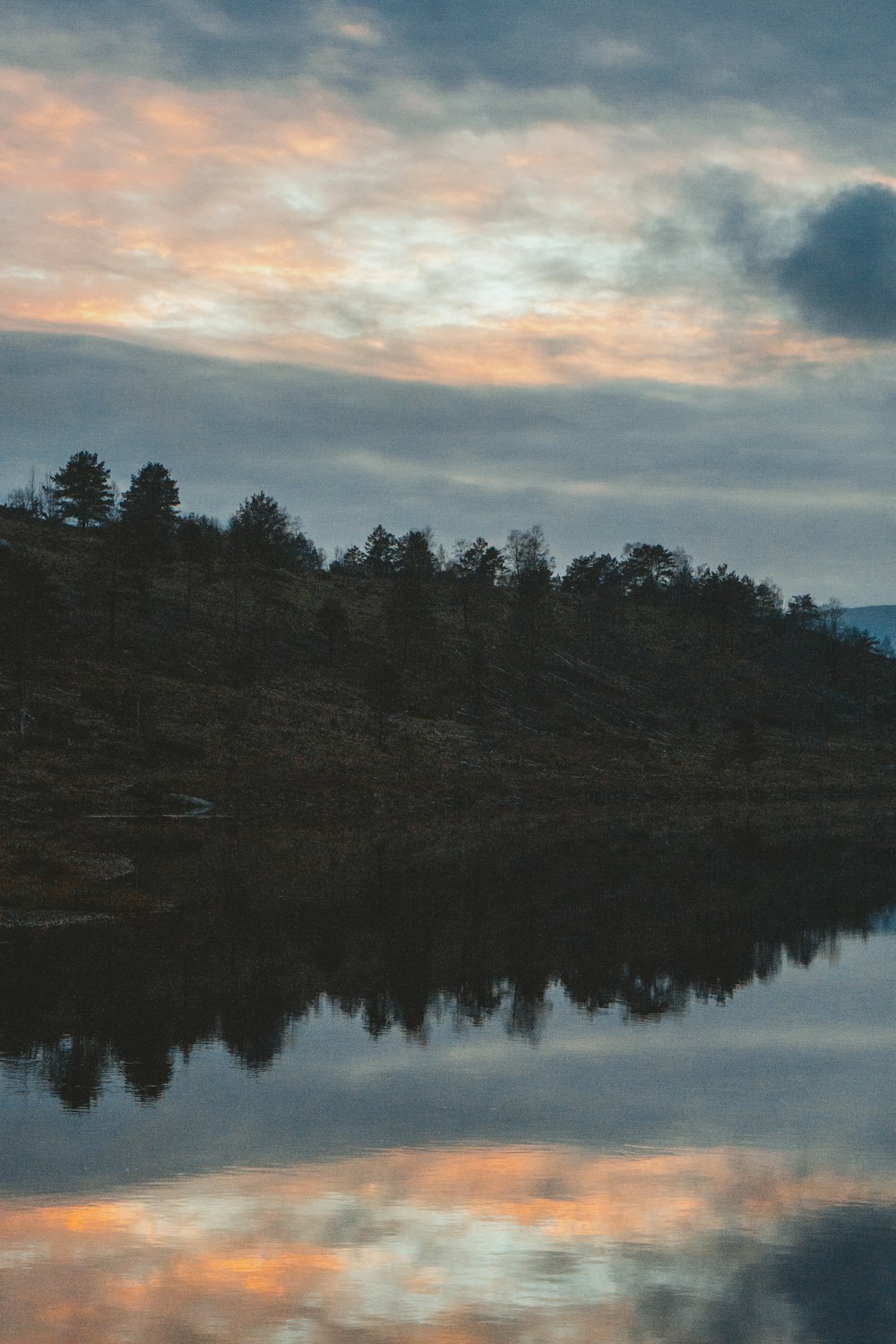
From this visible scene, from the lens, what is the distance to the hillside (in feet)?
237

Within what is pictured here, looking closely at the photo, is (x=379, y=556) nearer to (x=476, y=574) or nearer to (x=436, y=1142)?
(x=476, y=574)

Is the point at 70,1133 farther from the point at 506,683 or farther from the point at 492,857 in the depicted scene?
the point at 506,683

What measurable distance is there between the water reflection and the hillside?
23785 mm

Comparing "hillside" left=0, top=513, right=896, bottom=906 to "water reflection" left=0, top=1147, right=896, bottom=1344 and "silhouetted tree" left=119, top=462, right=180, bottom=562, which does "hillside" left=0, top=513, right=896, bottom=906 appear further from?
"water reflection" left=0, top=1147, right=896, bottom=1344

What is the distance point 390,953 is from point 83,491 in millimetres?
126855

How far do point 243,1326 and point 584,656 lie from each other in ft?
486

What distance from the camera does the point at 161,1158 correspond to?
17422mm

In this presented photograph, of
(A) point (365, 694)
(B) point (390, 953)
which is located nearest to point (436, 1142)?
(B) point (390, 953)

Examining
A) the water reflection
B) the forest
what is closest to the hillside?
→ the forest

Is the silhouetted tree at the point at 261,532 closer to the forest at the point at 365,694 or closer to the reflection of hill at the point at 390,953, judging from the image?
the forest at the point at 365,694

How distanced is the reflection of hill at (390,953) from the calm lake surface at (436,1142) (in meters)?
0.16

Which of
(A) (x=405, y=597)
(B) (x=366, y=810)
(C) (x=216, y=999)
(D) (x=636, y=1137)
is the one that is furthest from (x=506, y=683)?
(D) (x=636, y=1137)

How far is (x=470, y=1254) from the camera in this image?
1430cm

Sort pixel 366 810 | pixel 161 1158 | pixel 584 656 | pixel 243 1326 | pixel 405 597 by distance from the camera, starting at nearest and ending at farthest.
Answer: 1. pixel 243 1326
2. pixel 161 1158
3. pixel 366 810
4. pixel 405 597
5. pixel 584 656
